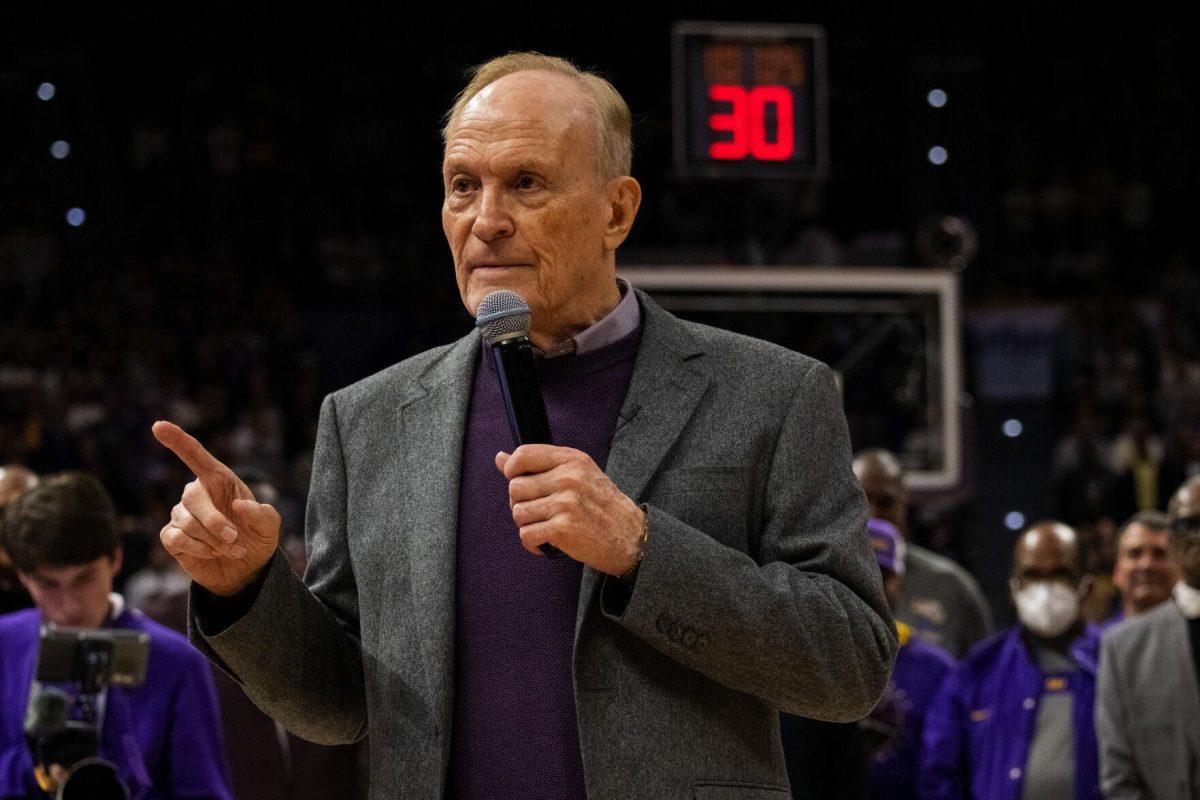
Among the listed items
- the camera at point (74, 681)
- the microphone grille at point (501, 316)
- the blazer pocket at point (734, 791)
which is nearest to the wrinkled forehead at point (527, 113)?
the microphone grille at point (501, 316)

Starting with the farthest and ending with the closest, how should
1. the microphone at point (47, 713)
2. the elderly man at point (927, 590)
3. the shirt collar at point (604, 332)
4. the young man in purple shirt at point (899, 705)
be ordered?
1. the elderly man at point (927, 590)
2. the young man in purple shirt at point (899, 705)
3. the microphone at point (47, 713)
4. the shirt collar at point (604, 332)

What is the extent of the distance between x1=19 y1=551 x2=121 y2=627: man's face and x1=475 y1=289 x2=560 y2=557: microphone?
184 centimetres

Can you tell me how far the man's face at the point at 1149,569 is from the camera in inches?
232

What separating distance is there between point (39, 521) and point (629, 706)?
1.93 meters

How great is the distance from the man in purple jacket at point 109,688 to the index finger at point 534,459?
183 cm

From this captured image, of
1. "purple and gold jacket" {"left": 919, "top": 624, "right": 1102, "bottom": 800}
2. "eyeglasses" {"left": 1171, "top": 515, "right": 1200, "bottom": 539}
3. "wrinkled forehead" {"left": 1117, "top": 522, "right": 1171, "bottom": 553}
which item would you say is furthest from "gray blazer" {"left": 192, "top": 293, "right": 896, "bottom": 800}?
"wrinkled forehead" {"left": 1117, "top": 522, "right": 1171, "bottom": 553}

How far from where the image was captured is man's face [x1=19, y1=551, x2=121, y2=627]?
136 inches

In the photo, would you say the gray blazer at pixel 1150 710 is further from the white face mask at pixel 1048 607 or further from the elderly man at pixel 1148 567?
the elderly man at pixel 1148 567

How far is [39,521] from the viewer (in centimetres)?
346

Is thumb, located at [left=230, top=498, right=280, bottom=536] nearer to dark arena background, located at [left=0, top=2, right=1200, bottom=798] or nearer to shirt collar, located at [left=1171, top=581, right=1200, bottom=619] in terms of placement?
shirt collar, located at [left=1171, top=581, right=1200, bottom=619]

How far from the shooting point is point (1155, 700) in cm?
483

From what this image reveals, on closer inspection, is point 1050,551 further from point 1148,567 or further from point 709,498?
point 709,498

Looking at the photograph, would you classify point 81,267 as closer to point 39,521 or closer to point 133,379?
point 133,379

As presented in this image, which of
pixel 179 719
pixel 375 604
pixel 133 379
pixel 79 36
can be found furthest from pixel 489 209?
pixel 79 36
